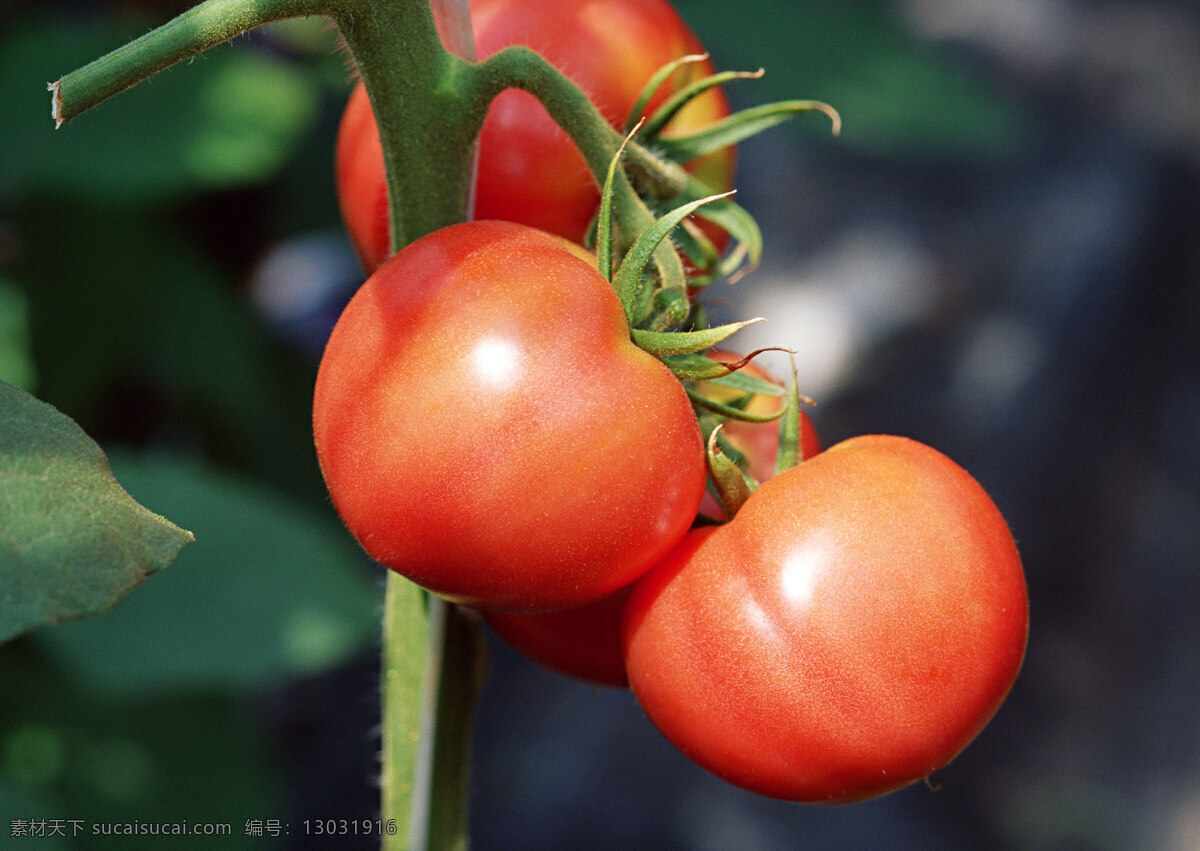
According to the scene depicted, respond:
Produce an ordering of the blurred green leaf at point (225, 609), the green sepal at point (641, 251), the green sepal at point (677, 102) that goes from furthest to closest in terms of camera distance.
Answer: the blurred green leaf at point (225, 609), the green sepal at point (677, 102), the green sepal at point (641, 251)

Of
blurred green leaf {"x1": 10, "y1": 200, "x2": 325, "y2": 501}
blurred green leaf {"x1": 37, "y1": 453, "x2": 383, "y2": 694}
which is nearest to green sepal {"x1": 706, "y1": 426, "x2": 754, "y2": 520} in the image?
blurred green leaf {"x1": 37, "y1": 453, "x2": 383, "y2": 694}

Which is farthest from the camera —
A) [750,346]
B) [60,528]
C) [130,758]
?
[750,346]

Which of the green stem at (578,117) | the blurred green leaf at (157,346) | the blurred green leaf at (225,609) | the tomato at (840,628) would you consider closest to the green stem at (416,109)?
the green stem at (578,117)

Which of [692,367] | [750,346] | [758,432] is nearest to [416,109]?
[692,367]

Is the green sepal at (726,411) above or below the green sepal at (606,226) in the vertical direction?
below

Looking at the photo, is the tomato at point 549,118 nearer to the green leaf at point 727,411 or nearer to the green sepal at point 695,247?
the green sepal at point 695,247

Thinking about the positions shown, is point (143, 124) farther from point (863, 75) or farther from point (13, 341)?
point (863, 75)

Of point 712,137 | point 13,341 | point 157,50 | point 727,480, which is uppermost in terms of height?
point 157,50
